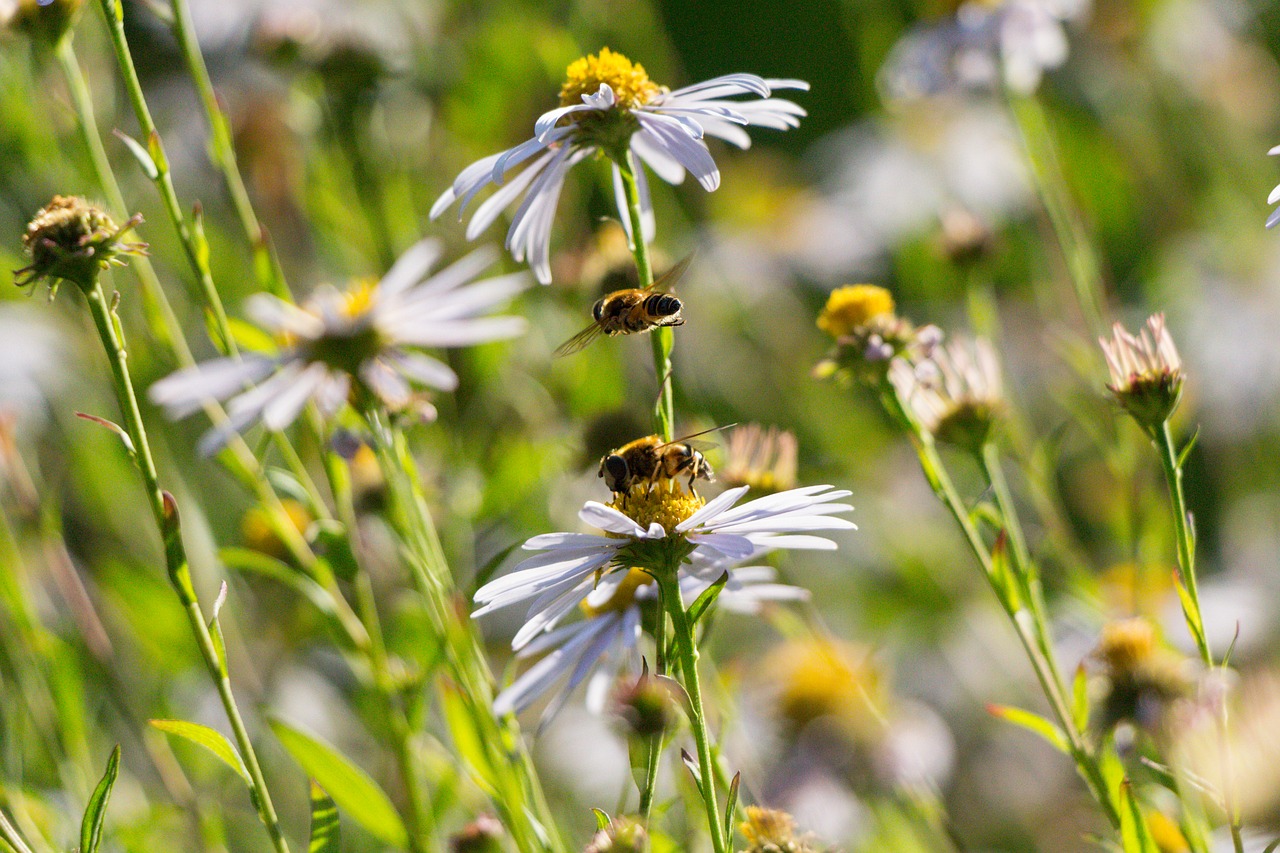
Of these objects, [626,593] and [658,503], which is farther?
[626,593]

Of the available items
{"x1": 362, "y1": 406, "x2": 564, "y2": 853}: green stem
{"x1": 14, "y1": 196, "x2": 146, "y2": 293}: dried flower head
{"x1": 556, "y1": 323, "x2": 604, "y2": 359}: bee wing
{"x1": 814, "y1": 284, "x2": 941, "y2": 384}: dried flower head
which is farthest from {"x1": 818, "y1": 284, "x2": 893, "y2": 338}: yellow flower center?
{"x1": 14, "y1": 196, "x2": 146, "y2": 293}: dried flower head

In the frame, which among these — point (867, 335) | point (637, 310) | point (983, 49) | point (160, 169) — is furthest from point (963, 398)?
point (983, 49)

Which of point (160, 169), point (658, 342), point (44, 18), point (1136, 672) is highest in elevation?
point (44, 18)

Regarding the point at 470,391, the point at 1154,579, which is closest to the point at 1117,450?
the point at 1154,579

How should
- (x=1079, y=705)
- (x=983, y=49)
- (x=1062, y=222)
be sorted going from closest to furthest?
1. (x=1079, y=705)
2. (x=1062, y=222)
3. (x=983, y=49)

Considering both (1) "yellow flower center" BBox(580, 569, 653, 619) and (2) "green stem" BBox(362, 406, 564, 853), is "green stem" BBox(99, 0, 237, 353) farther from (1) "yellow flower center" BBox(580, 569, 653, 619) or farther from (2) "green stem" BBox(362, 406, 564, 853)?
(1) "yellow flower center" BBox(580, 569, 653, 619)

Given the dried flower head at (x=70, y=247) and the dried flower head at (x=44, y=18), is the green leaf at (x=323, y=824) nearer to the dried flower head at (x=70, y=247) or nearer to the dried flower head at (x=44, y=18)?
the dried flower head at (x=70, y=247)

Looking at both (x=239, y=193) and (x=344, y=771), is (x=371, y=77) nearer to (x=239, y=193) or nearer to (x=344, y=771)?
(x=239, y=193)

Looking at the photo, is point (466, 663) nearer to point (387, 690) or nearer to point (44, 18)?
point (387, 690)
